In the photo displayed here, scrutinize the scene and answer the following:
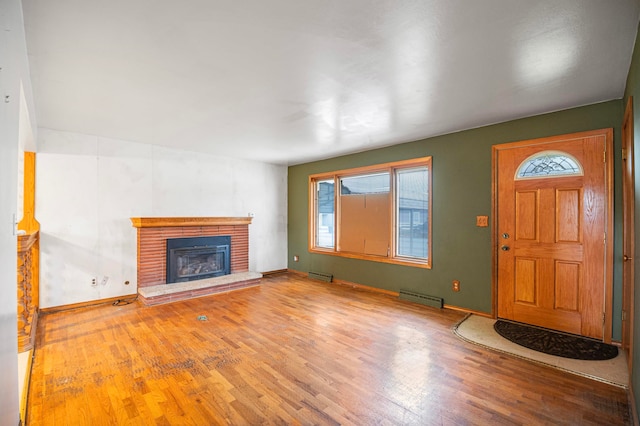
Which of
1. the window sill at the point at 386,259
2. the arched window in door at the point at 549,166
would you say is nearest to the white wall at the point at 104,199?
the window sill at the point at 386,259

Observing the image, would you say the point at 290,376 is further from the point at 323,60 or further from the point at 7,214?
the point at 323,60

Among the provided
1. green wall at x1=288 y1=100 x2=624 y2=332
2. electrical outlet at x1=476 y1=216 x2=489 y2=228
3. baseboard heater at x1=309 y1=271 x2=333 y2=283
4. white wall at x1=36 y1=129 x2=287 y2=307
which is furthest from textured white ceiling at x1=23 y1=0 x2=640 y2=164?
baseboard heater at x1=309 y1=271 x2=333 y2=283

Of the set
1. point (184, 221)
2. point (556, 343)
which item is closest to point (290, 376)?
point (556, 343)

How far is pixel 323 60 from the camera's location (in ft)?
7.33

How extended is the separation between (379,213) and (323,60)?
324 cm

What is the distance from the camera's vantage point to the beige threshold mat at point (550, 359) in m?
2.40

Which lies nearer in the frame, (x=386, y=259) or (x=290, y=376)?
(x=290, y=376)

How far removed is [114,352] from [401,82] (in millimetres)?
3657

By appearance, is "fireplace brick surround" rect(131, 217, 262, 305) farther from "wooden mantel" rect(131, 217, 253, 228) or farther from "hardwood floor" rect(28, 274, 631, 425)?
"hardwood floor" rect(28, 274, 631, 425)

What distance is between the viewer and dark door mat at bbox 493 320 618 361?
2.75m

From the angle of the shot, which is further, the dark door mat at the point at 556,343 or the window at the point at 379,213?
the window at the point at 379,213

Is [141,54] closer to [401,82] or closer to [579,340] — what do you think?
[401,82]

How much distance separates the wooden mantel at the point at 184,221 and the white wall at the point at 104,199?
0.24 m

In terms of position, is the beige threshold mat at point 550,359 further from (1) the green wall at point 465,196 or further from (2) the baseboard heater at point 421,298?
(2) the baseboard heater at point 421,298
